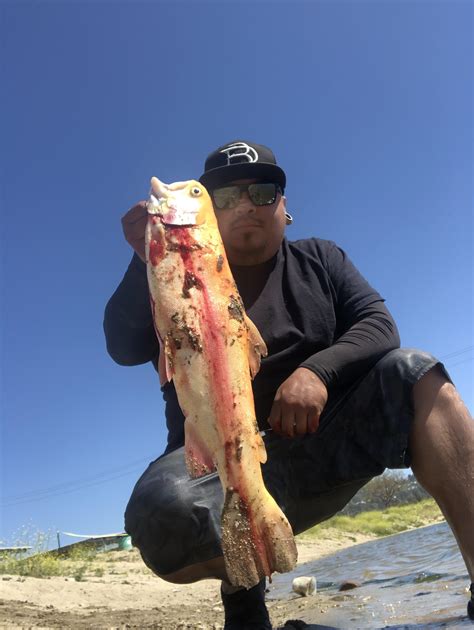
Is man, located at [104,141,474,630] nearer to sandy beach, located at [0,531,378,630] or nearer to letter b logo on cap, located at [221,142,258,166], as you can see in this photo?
letter b logo on cap, located at [221,142,258,166]

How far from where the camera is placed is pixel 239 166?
3123 mm

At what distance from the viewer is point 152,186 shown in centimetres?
231

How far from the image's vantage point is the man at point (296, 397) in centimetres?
242

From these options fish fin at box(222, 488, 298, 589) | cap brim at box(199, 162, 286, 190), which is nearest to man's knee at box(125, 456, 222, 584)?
fish fin at box(222, 488, 298, 589)

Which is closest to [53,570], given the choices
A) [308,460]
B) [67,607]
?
[67,607]

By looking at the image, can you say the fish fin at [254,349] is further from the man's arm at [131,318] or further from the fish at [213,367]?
the man's arm at [131,318]

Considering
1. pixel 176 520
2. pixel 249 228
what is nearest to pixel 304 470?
pixel 176 520

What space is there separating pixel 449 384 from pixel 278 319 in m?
1.00

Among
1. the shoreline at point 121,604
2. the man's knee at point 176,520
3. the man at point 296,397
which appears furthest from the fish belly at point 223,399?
the shoreline at point 121,604

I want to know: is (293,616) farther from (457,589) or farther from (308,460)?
(308,460)

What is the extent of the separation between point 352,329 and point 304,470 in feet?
2.54

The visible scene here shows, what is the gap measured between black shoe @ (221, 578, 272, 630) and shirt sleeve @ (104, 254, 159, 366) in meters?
1.34

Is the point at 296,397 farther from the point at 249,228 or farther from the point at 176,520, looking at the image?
the point at 249,228

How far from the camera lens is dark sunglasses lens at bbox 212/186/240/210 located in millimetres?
3127
